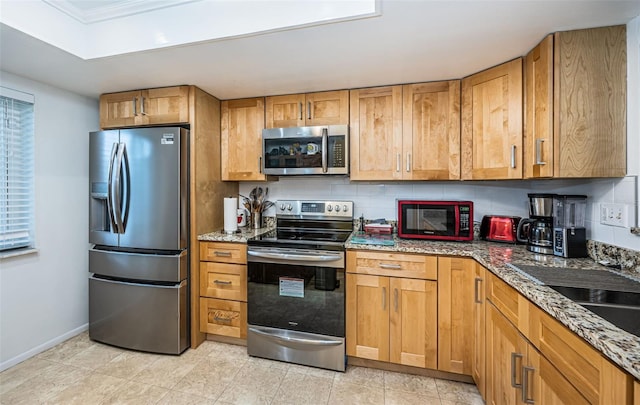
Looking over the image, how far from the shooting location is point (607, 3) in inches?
50.2

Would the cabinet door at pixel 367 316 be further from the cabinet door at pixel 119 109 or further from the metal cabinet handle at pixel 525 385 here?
the cabinet door at pixel 119 109

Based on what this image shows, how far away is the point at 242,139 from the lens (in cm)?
255

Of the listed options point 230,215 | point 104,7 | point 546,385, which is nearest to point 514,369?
point 546,385

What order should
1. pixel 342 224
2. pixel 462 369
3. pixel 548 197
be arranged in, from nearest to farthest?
pixel 548 197, pixel 462 369, pixel 342 224

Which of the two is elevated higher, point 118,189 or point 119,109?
point 119,109

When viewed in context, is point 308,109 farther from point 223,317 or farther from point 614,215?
point 614,215

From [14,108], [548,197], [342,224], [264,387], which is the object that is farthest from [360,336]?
[14,108]

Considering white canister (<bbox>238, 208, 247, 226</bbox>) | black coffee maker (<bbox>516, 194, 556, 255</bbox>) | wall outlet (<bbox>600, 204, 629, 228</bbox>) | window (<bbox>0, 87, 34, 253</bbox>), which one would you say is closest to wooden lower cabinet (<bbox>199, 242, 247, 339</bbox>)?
white canister (<bbox>238, 208, 247, 226</bbox>)

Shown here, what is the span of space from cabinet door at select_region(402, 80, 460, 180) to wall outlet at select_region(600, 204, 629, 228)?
82 centimetres

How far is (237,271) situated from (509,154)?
213 cm

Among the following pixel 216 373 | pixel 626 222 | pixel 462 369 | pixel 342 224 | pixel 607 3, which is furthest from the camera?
pixel 342 224

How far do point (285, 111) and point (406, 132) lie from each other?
104cm

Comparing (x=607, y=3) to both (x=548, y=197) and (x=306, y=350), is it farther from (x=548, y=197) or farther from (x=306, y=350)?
(x=306, y=350)

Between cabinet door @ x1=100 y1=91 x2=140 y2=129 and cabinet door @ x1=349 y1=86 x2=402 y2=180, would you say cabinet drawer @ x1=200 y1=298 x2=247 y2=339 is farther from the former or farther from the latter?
cabinet door @ x1=100 y1=91 x2=140 y2=129
